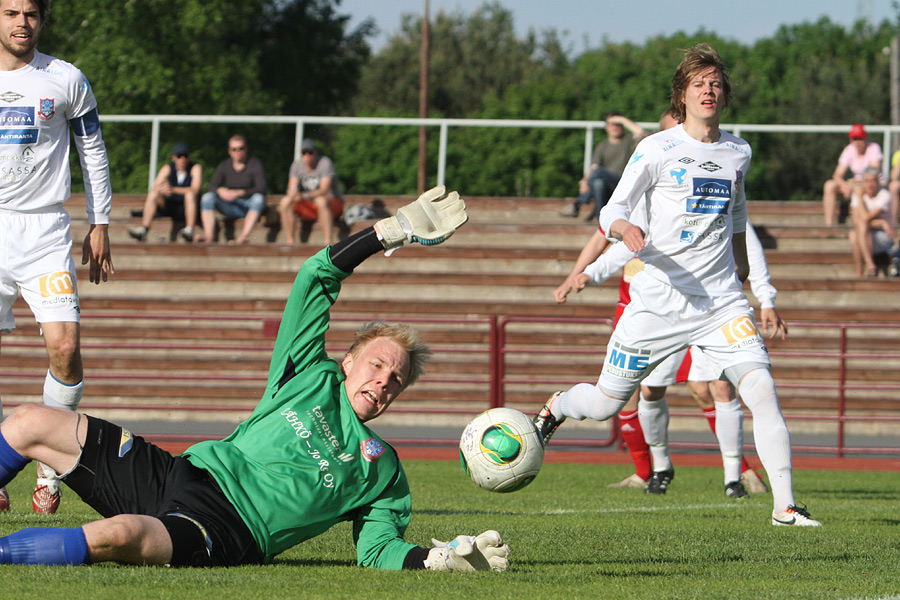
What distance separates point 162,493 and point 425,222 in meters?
1.43

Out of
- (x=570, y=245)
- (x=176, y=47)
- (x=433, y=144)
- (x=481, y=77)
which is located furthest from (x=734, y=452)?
(x=481, y=77)

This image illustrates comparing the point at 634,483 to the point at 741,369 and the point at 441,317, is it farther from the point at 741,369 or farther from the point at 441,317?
the point at 441,317

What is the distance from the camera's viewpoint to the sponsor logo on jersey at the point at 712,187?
6.42 metres

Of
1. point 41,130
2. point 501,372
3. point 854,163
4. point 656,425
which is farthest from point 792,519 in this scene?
point 854,163

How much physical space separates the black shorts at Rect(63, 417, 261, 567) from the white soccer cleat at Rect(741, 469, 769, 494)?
5718 millimetres

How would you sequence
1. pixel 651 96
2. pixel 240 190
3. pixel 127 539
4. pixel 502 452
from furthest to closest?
1. pixel 651 96
2. pixel 240 190
3. pixel 502 452
4. pixel 127 539

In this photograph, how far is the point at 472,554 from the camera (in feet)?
13.8

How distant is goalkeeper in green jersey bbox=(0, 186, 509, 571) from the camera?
4156 millimetres

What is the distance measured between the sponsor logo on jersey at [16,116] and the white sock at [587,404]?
3432 mm

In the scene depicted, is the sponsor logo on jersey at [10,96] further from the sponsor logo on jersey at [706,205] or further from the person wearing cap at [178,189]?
the person wearing cap at [178,189]

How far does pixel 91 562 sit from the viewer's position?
4035mm

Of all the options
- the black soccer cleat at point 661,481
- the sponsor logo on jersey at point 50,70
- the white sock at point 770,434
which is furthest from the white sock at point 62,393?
the black soccer cleat at point 661,481

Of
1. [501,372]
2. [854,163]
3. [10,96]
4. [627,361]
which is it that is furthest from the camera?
[854,163]

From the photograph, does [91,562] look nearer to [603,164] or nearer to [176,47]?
[603,164]
